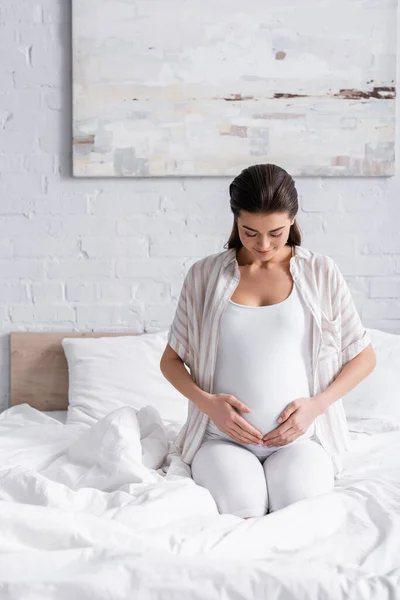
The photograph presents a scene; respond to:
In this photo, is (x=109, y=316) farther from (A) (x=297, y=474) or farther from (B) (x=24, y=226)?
(A) (x=297, y=474)

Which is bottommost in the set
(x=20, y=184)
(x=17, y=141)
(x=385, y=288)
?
(x=385, y=288)

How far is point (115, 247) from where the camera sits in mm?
2660

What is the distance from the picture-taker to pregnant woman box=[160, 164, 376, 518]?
1.62m

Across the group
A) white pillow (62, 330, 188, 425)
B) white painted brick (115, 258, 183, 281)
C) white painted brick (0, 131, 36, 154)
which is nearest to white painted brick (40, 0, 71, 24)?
white painted brick (0, 131, 36, 154)

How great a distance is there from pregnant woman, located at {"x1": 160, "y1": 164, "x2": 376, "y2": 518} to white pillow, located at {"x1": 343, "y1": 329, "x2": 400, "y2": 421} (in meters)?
0.49

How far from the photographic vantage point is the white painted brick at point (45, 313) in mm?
2676

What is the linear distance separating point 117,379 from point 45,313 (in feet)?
1.46

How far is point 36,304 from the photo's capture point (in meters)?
2.68

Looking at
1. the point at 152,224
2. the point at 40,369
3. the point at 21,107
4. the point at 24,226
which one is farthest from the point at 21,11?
the point at 40,369

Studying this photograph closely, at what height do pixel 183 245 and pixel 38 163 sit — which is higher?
pixel 38 163

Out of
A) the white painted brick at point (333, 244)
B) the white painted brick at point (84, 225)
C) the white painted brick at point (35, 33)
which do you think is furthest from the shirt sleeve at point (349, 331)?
the white painted brick at point (35, 33)

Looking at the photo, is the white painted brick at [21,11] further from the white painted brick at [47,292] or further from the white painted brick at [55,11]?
the white painted brick at [47,292]

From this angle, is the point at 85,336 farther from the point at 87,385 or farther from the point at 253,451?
the point at 253,451

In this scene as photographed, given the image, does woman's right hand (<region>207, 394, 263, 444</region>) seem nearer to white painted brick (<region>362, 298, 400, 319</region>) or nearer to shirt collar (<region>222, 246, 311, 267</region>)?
shirt collar (<region>222, 246, 311, 267</region>)
